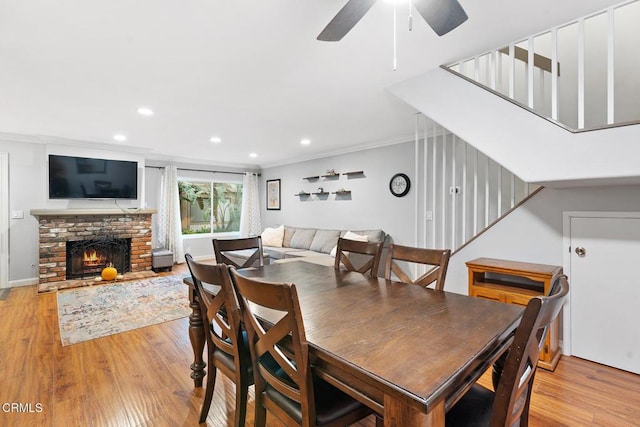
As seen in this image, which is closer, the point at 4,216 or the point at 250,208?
the point at 4,216

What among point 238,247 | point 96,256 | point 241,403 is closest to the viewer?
point 241,403

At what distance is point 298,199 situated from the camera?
689 centimetres

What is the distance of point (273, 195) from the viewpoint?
24.8 ft

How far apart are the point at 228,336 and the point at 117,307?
309 cm

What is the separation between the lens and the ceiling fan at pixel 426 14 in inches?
54.7

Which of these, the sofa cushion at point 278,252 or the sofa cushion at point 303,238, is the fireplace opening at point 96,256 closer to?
the sofa cushion at point 278,252

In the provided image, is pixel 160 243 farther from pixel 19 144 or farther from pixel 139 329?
pixel 139 329

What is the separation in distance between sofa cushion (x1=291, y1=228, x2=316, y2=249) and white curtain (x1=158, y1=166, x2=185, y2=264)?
2.47m

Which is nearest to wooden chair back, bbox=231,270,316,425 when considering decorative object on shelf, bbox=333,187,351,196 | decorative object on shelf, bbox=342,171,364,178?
decorative object on shelf, bbox=342,171,364,178

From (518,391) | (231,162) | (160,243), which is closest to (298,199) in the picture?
(231,162)

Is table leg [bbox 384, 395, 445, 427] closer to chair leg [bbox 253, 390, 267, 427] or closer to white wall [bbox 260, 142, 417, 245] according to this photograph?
chair leg [bbox 253, 390, 267, 427]

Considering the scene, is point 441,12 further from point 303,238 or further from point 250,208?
point 250,208

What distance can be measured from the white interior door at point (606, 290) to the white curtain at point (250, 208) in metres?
6.28

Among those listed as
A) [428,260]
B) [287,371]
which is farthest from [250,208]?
[287,371]
